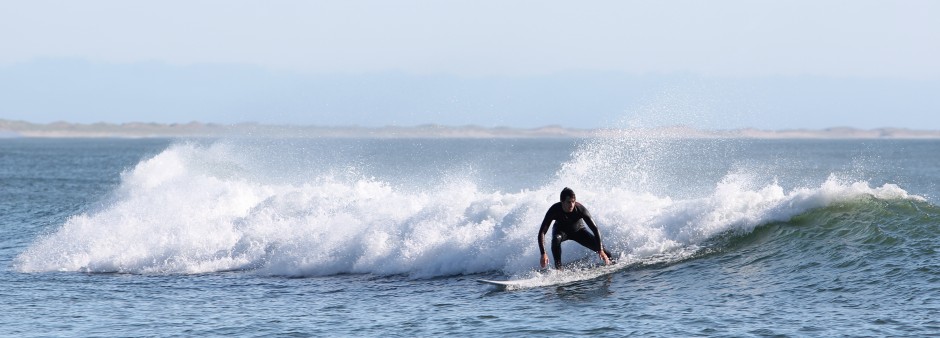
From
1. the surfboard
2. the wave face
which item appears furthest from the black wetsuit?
the wave face

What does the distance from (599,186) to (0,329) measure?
13.8 meters

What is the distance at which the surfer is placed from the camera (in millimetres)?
17141

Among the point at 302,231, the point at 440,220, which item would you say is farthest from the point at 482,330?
the point at 302,231

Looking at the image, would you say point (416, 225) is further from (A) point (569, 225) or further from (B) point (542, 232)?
(B) point (542, 232)

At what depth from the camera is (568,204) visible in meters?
17.1

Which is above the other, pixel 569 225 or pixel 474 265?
pixel 569 225

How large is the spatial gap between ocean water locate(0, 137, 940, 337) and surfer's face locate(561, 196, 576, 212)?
1221mm

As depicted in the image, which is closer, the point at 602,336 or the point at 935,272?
the point at 602,336

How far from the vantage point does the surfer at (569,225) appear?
56.2 feet

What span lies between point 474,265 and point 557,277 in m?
2.75

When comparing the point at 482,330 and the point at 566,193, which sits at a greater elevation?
the point at 566,193

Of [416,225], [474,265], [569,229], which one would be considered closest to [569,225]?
[569,229]

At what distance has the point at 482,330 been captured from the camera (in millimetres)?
13672

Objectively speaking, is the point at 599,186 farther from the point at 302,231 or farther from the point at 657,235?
the point at 302,231
